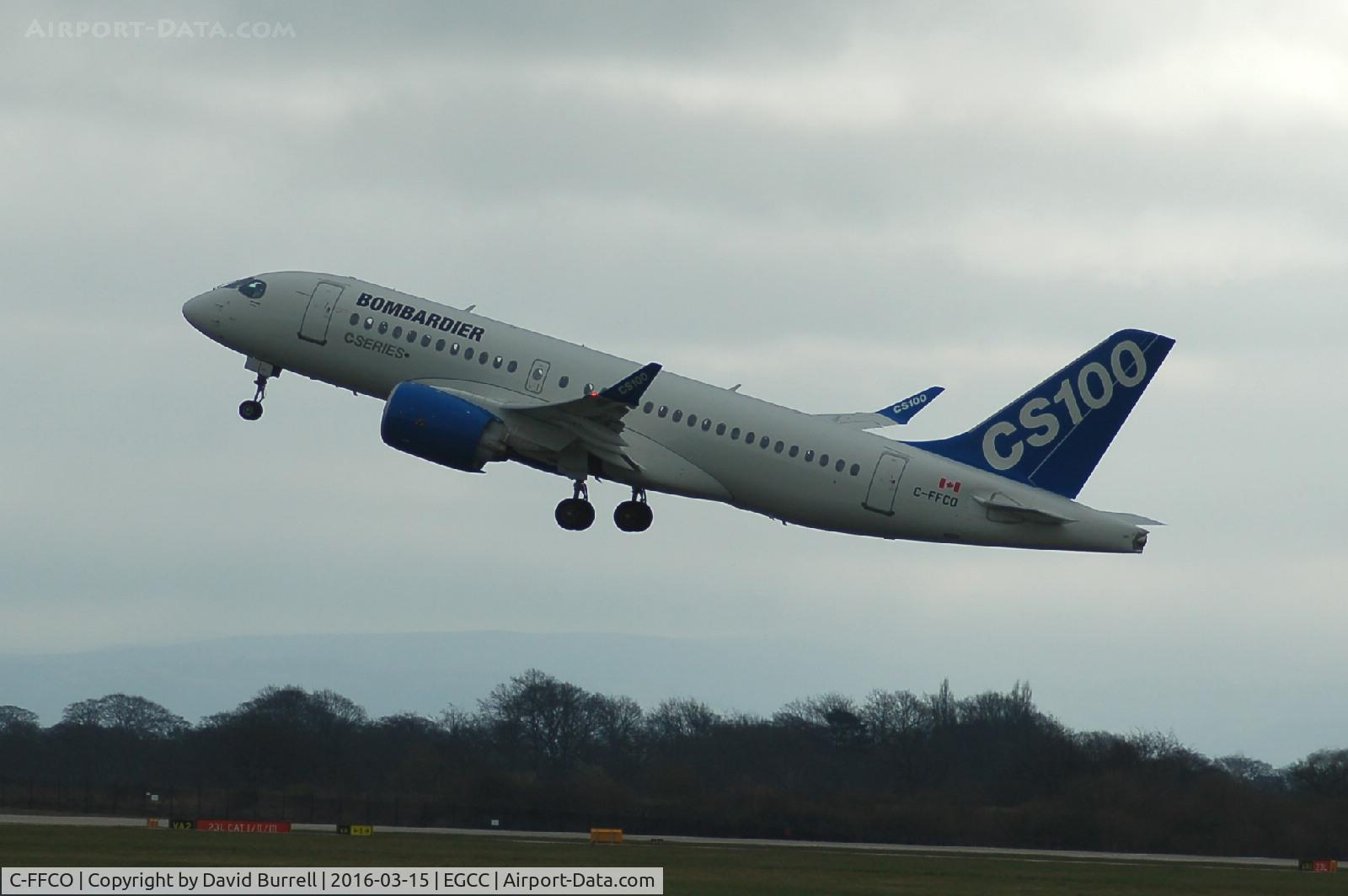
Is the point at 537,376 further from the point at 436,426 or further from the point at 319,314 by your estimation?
the point at 319,314

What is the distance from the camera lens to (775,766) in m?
90.9

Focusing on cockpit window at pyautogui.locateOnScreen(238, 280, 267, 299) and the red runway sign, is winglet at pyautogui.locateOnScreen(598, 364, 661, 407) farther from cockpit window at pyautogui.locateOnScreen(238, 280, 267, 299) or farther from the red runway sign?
the red runway sign

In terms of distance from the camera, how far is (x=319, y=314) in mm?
62250

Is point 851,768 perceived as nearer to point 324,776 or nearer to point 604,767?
point 604,767

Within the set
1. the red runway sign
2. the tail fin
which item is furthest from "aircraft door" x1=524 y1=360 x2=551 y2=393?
the red runway sign

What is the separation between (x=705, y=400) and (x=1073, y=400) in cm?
1087

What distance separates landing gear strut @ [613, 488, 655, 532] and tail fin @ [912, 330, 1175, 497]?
8.96 m

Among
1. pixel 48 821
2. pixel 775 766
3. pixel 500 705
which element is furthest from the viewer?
pixel 500 705

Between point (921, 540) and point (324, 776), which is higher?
point (921, 540)

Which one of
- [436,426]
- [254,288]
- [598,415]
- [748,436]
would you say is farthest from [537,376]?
[254,288]

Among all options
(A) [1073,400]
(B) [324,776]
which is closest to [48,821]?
(B) [324,776]

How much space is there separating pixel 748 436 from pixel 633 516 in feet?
20.0

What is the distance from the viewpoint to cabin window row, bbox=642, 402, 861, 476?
5850 cm

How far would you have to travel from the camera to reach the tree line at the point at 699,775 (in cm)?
7712
